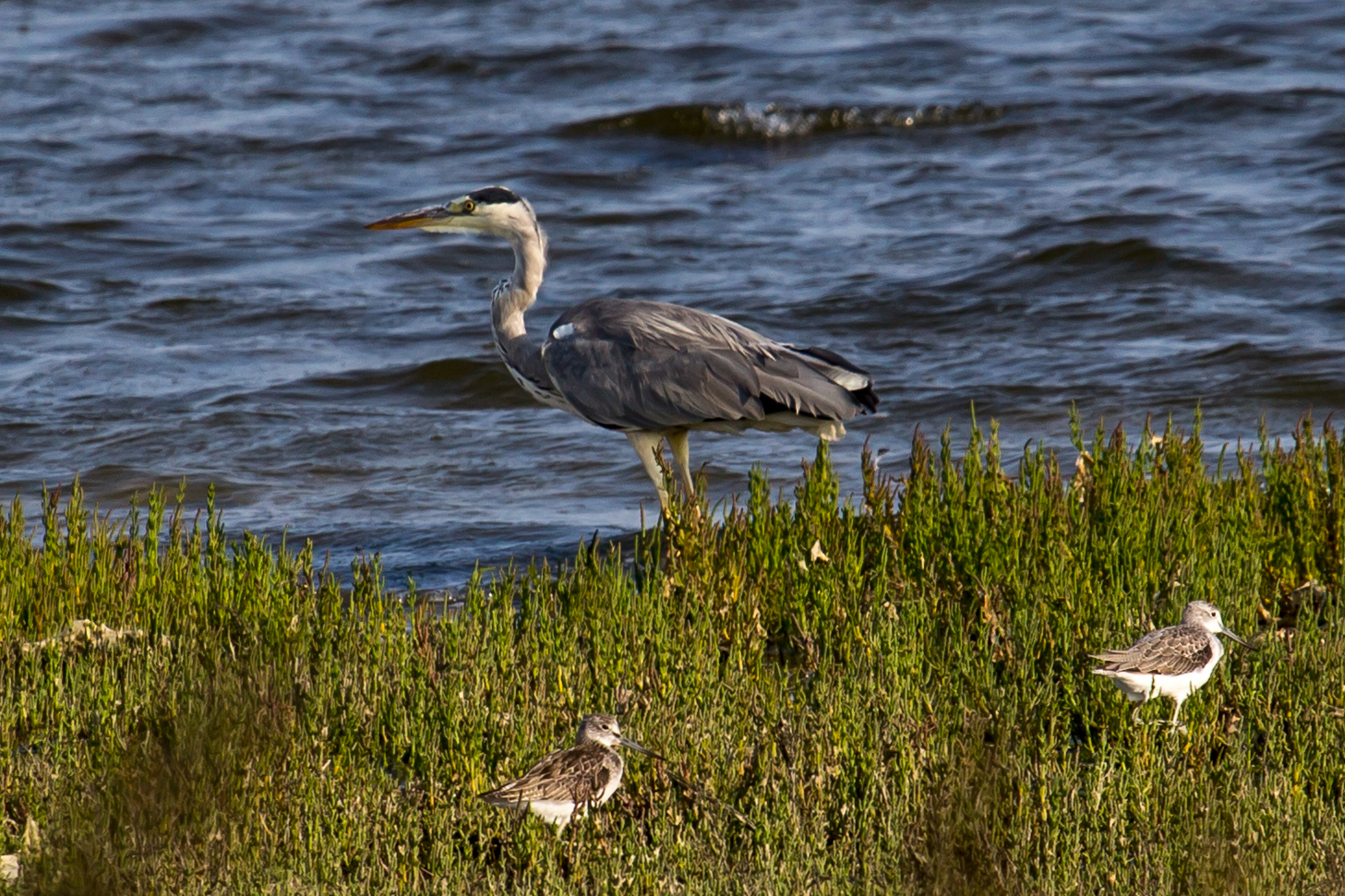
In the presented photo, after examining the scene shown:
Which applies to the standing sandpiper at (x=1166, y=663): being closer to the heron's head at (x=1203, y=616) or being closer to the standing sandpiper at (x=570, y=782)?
the heron's head at (x=1203, y=616)

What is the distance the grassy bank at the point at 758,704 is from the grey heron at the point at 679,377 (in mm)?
1300

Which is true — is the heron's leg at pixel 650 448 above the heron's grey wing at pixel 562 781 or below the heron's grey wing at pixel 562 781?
Result: below

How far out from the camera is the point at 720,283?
13531mm

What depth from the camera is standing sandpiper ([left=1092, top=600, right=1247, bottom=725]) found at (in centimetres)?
468

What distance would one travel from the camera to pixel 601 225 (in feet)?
50.7

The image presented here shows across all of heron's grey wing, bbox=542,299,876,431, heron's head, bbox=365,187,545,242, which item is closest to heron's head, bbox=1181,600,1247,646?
heron's grey wing, bbox=542,299,876,431

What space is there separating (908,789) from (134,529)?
308 cm

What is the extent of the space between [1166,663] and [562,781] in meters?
1.72

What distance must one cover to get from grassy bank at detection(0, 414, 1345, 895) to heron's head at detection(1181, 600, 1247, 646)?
184 millimetres

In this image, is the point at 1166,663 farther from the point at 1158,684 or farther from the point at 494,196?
the point at 494,196

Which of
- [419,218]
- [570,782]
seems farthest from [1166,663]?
[419,218]

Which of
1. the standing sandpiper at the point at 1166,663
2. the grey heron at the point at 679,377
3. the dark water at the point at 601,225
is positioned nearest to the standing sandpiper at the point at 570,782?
the standing sandpiper at the point at 1166,663

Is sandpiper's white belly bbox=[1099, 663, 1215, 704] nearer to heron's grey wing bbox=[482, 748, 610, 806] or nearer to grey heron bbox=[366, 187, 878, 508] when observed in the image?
heron's grey wing bbox=[482, 748, 610, 806]

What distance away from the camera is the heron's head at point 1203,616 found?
4.96 m
